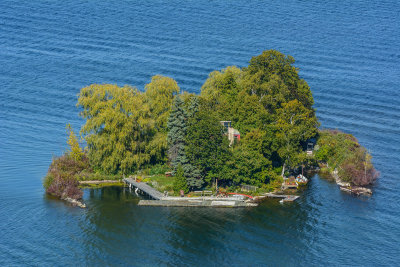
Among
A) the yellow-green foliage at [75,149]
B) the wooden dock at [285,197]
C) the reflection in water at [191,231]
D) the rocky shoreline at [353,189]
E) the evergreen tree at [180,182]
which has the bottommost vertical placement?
the reflection in water at [191,231]

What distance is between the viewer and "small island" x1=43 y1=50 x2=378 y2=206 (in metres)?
107

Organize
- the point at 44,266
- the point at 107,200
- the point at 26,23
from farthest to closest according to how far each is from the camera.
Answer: the point at 26,23 → the point at 107,200 → the point at 44,266

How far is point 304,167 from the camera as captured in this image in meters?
121

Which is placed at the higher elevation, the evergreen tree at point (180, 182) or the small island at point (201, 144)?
Answer: the small island at point (201, 144)

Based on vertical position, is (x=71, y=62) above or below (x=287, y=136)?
above

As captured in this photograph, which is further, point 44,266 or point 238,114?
point 238,114

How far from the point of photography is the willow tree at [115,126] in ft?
364

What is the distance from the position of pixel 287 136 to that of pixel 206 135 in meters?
16.3

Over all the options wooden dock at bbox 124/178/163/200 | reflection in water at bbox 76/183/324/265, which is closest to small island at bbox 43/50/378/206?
wooden dock at bbox 124/178/163/200

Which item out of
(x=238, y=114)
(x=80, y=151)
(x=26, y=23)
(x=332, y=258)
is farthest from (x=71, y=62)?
(x=332, y=258)

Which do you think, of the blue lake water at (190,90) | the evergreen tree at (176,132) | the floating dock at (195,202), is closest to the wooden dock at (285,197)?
the blue lake water at (190,90)

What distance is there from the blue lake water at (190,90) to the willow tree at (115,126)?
22.0 feet

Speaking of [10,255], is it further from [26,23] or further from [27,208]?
[26,23]

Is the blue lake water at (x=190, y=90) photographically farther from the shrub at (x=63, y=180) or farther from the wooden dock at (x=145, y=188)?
the wooden dock at (x=145, y=188)
